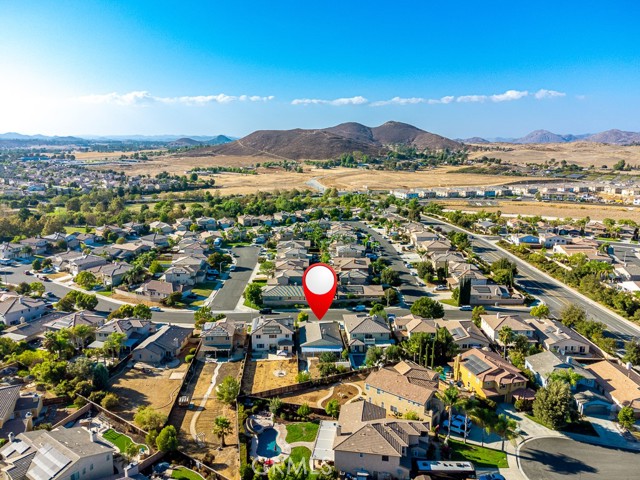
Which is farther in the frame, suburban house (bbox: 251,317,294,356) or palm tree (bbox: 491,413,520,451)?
suburban house (bbox: 251,317,294,356)

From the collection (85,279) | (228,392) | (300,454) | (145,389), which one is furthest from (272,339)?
(85,279)

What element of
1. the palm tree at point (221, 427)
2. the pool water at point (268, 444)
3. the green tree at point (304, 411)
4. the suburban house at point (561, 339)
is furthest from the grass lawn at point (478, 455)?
the suburban house at point (561, 339)

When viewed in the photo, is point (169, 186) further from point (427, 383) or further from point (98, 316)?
point (427, 383)

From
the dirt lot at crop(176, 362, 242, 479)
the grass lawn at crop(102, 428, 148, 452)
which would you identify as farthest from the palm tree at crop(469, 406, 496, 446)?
the grass lawn at crop(102, 428, 148, 452)

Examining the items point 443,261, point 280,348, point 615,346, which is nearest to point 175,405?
point 280,348

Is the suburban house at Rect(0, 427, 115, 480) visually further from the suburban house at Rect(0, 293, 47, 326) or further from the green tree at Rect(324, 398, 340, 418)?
the suburban house at Rect(0, 293, 47, 326)

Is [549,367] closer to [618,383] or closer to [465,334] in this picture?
[618,383]
